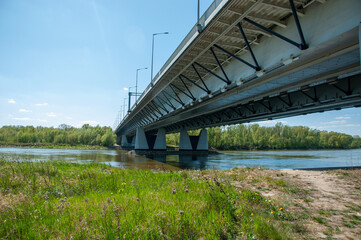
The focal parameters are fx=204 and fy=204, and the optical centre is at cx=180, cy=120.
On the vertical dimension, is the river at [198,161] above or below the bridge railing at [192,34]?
below

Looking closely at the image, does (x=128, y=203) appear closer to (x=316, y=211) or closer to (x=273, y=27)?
(x=316, y=211)

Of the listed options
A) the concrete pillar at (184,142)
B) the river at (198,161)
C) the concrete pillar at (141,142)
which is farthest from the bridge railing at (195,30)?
the concrete pillar at (141,142)

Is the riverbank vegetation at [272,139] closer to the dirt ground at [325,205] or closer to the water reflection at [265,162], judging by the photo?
the water reflection at [265,162]

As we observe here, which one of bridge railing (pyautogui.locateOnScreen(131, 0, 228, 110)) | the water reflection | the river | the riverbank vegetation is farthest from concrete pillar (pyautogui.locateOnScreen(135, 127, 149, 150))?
the riverbank vegetation

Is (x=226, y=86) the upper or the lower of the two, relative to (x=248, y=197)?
upper

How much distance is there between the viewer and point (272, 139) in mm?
114875

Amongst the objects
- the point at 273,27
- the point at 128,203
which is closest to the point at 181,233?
the point at 128,203

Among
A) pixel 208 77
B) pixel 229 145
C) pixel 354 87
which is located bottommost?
pixel 229 145

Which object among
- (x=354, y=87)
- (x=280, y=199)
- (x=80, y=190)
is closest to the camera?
(x=280, y=199)

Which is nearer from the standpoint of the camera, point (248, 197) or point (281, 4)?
point (248, 197)

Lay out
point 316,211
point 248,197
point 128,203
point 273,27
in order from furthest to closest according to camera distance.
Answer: point 273,27 → point 248,197 → point 316,211 → point 128,203

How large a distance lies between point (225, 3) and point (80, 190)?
10978mm

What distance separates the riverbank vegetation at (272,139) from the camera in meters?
107

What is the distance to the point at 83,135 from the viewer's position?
14025 cm
